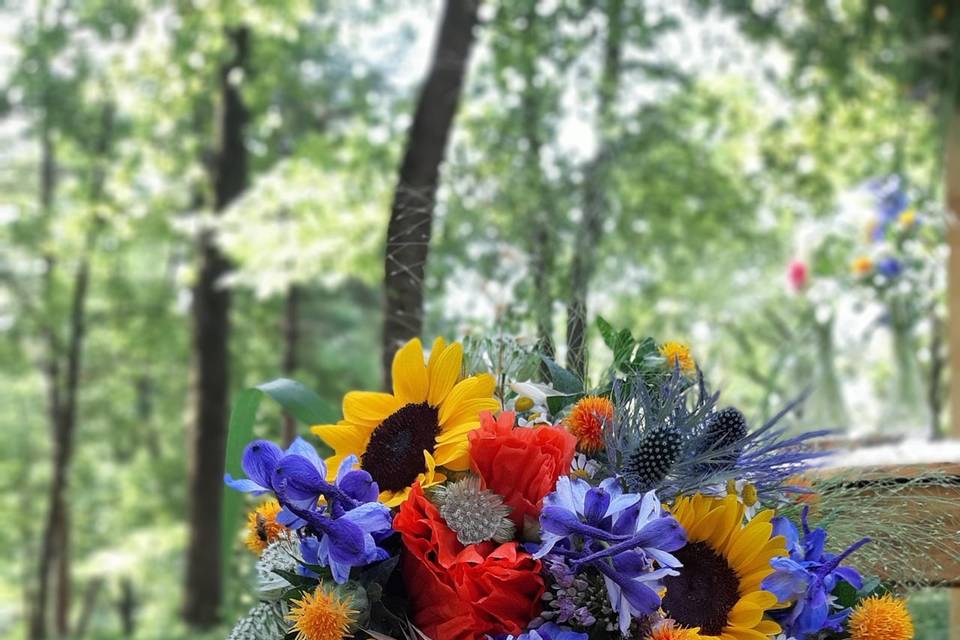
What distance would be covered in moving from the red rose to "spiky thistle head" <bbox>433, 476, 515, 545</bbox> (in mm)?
14

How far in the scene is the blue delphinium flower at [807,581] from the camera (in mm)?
949

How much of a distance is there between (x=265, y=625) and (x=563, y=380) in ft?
1.35

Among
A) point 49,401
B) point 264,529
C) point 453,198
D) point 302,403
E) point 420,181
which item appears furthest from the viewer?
point 49,401

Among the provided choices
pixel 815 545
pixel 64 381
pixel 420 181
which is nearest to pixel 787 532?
pixel 815 545

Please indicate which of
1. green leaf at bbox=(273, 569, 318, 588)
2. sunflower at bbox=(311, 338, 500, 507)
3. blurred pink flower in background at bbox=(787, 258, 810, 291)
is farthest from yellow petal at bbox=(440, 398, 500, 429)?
blurred pink flower in background at bbox=(787, 258, 810, 291)

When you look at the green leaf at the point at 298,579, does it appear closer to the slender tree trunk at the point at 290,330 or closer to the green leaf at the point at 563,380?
the green leaf at the point at 563,380

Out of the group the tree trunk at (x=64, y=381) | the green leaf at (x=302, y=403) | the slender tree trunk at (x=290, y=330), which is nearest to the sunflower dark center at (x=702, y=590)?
the green leaf at (x=302, y=403)

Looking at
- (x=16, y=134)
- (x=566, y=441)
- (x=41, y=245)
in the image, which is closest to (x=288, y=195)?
(x=41, y=245)

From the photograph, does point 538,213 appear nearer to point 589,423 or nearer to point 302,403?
point 302,403

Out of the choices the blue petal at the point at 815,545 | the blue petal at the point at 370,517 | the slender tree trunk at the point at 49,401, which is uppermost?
the blue petal at the point at 370,517

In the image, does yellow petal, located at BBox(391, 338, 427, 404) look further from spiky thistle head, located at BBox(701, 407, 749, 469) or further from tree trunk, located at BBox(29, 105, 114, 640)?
tree trunk, located at BBox(29, 105, 114, 640)

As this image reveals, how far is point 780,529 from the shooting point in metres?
1.00

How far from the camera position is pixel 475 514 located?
36.5 inches

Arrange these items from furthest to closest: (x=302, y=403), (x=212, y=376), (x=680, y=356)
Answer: (x=212, y=376) < (x=302, y=403) < (x=680, y=356)
